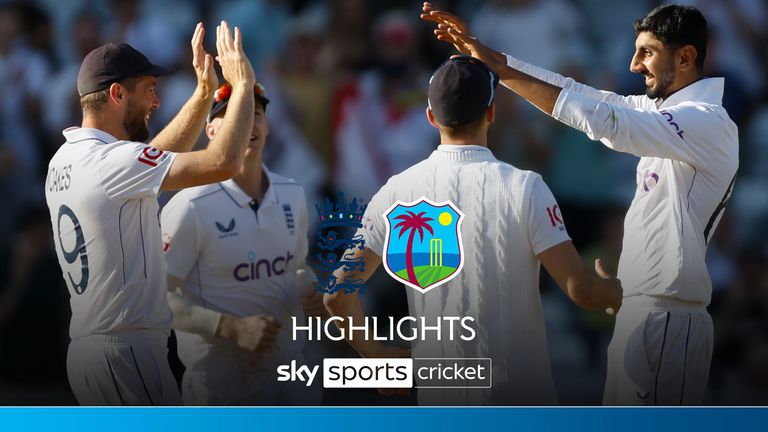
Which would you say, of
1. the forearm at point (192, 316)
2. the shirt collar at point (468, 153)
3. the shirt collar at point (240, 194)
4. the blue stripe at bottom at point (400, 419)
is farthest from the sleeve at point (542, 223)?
the forearm at point (192, 316)

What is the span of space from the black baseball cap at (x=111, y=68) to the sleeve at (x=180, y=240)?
0.54 metres

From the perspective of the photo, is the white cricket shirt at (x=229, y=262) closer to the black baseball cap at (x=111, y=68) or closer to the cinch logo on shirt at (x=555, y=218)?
the black baseball cap at (x=111, y=68)

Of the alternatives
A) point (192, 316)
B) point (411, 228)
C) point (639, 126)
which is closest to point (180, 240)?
point (192, 316)

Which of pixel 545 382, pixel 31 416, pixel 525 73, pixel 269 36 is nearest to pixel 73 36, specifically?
pixel 269 36

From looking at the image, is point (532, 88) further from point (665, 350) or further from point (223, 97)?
point (223, 97)

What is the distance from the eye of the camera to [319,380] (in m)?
4.12

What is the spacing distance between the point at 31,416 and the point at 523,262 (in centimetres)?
184

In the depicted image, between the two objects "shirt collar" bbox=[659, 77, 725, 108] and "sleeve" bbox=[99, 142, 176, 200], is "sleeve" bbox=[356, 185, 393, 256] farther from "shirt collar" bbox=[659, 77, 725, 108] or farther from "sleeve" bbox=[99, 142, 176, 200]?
"shirt collar" bbox=[659, 77, 725, 108]

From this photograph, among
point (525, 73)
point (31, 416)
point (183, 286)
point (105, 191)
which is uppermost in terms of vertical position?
point (525, 73)

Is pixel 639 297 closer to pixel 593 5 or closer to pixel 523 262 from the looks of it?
pixel 523 262

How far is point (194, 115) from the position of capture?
4.26 metres

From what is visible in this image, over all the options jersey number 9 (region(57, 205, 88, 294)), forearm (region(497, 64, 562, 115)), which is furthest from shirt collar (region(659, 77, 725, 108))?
jersey number 9 (region(57, 205, 88, 294))

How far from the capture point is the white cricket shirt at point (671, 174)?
12.4 feet

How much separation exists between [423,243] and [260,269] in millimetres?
717
